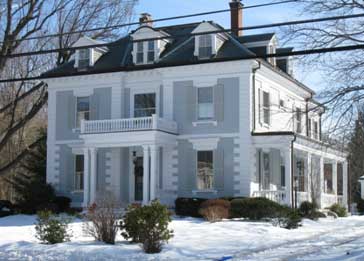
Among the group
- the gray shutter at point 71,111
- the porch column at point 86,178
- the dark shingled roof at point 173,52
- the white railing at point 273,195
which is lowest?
the white railing at point 273,195

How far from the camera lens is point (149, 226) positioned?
17.6 metres

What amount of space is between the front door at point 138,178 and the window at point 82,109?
4.23 meters

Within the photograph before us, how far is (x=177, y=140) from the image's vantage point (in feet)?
114

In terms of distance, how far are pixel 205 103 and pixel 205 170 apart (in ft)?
11.8

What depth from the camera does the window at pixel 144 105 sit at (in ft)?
118

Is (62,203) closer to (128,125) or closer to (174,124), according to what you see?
(128,125)

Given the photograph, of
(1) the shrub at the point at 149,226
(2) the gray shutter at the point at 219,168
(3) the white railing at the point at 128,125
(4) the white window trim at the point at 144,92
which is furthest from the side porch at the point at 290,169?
(1) the shrub at the point at 149,226

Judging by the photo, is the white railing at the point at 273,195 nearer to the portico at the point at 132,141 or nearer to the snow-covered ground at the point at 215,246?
the portico at the point at 132,141

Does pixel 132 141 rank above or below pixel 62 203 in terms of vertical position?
above

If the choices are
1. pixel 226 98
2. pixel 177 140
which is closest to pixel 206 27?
pixel 226 98

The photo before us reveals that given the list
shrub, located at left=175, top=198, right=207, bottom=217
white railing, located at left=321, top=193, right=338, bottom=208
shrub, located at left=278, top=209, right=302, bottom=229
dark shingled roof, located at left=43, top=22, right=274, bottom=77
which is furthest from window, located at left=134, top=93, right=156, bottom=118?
white railing, located at left=321, top=193, right=338, bottom=208

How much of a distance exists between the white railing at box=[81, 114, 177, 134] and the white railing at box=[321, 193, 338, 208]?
11.4 metres

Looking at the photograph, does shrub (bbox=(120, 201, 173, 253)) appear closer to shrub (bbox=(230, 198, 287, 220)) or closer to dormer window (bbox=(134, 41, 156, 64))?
shrub (bbox=(230, 198, 287, 220))

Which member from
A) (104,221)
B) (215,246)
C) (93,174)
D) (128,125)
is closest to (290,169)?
(128,125)
